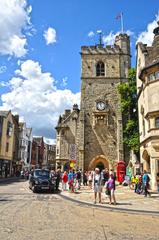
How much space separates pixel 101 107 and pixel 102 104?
1.64ft

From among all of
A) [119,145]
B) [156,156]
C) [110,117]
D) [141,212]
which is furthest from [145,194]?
[110,117]

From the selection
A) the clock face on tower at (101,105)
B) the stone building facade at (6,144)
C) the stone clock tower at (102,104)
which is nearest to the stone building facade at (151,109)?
the stone clock tower at (102,104)

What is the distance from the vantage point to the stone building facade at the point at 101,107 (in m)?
35.7

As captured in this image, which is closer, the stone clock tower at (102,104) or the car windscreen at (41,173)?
the car windscreen at (41,173)

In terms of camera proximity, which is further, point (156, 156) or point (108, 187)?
point (156, 156)

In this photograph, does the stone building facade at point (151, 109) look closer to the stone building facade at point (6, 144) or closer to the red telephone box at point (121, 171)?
the red telephone box at point (121, 171)

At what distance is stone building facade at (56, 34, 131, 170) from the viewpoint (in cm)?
3572

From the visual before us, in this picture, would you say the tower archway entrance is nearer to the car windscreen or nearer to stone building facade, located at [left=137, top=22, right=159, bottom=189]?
stone building facade, located at [left=137, top=22, right=159, bottom=189]

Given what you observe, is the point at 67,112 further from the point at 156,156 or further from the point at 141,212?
the point at 141,212

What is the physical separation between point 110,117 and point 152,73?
653 inches

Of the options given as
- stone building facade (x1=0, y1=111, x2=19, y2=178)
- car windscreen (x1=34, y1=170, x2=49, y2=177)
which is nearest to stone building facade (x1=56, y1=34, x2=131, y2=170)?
stone building facade (x1=0, y1=111, x2=19, y2=178)

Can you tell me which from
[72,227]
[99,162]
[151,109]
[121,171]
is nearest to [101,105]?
[99,162]

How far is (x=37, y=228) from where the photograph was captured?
7266 millimetres

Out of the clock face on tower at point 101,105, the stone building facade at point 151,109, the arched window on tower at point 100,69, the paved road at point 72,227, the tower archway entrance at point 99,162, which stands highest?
the arched window on tower at point 100,69
